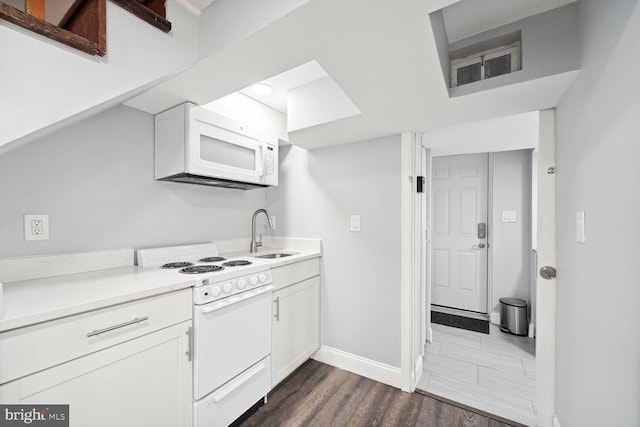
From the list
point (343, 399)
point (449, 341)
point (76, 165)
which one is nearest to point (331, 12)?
point (76, 165)

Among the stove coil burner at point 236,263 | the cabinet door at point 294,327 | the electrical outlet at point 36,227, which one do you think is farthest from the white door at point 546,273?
the electrical outlet at point 36,227

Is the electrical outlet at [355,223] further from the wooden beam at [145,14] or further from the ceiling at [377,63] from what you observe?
the wooden beam at [145,14]

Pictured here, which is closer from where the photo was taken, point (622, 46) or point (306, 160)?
point (622, 46)

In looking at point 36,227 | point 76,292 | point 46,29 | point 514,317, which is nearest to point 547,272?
point 514,317

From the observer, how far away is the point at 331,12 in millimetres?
888

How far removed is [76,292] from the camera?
3.51 ft

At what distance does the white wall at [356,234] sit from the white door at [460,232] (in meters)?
1.77

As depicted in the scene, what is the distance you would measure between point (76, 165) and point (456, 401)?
2757 mm

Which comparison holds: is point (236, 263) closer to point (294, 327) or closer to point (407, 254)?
point (294, 327)

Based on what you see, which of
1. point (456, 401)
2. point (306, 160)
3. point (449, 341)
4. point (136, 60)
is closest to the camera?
point (136, 60)

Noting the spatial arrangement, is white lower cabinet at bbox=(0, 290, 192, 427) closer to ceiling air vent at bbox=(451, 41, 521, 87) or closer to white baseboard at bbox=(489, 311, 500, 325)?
ceiling air vent at bbox=(451, 41, 521, 87)

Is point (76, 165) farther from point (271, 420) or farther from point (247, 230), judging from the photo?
point (271, 420)

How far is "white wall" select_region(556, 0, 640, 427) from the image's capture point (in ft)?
2.48

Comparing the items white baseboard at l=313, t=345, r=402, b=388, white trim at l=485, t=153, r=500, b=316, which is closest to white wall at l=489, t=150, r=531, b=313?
white trim at l=485, t=153, r=500, b=316
